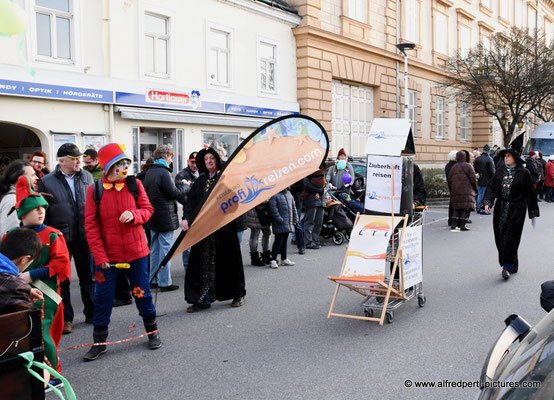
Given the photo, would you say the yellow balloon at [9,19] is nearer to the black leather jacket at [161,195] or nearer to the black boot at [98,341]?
the black boot at [98,341]

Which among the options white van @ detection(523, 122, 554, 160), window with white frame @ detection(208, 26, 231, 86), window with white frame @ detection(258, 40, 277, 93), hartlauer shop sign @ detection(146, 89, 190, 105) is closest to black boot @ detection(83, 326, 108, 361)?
hartlauer shop sign @ detection(146, 89, 190, 105)

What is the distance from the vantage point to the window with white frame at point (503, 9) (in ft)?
123

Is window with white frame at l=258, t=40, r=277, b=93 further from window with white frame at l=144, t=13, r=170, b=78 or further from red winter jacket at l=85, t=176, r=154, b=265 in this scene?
red winter jacket at l=85, t=176, r=154, b=265

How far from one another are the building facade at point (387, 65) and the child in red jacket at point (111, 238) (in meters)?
16.4

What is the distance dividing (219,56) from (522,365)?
16.9m

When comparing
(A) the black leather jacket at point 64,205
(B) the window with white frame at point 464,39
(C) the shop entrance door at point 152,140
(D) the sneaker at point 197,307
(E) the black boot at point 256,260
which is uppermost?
(B) the window with white frame at point 464,39

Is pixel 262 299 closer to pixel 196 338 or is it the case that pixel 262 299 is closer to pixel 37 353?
pixel 196 338

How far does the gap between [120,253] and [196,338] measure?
120 cm

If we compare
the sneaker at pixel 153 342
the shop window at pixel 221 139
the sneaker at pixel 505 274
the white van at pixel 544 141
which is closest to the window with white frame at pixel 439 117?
the white van at pixel 544 141

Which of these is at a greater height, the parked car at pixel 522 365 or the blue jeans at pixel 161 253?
the parked car at pixel 522 365

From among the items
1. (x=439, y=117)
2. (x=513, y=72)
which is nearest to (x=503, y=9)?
(x=439, y=117)

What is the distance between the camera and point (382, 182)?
6176mm

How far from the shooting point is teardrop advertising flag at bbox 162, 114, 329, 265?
537 cm

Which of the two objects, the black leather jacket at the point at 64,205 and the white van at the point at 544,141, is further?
the white van at the point at 544,141
